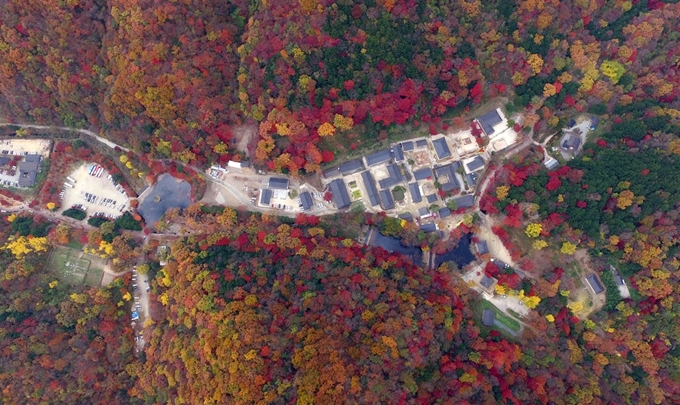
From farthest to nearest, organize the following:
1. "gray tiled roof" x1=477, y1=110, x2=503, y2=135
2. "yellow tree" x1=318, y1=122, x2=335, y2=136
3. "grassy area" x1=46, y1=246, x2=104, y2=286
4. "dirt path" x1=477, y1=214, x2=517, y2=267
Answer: "gray tiled roof" x1=477, y1=110, x2=503, y2=135 < "grassy area" x1=46, y1=246, x2=104, y2=286 < "dirt path" x1=477, y1=214, x2=517, y2=267 < "yellow tree" x1=318, y1=122, x2=335, y2=136

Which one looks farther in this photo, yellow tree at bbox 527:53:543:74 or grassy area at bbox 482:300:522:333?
yellow tree at bbox 527:53:543:74

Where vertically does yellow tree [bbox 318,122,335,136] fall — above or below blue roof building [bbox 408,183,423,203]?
above

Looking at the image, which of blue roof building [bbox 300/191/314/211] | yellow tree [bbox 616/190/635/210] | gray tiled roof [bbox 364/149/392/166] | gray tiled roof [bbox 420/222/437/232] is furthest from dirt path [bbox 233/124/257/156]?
yellow tree [bbox 616/190/635/210]

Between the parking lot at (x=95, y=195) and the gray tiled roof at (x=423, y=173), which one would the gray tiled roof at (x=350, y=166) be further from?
the parking lot at (x=95, y=195)

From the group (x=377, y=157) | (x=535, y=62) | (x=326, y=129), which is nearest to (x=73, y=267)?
(x=326, y=129)

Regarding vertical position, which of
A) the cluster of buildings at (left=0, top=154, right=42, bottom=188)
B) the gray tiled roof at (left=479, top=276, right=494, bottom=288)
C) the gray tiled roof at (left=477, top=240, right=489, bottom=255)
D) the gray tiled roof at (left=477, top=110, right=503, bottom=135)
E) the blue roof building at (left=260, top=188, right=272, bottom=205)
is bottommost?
the gray tiled roof at (left=479, top=276, right=494, bottom=288)

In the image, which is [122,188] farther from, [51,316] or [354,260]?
[354,260]

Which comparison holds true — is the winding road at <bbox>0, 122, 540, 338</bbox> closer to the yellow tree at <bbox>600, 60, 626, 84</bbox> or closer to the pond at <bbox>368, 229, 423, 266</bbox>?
the pond at <bbox>368, 229, 423, 266</bbox>
